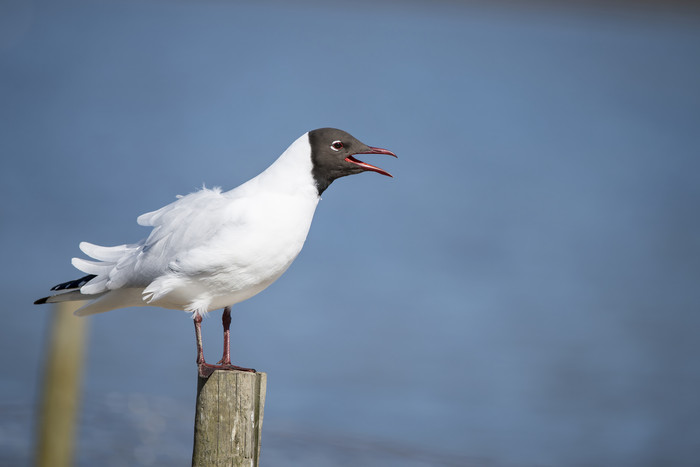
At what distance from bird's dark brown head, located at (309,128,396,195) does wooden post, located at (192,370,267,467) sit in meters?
1.16

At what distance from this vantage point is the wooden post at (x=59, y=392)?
5.21 meters

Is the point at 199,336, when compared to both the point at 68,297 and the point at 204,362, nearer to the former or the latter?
the point at 204,362

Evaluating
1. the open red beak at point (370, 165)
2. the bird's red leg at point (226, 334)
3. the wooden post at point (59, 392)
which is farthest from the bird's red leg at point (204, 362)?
the wooden post at point (59, 392)

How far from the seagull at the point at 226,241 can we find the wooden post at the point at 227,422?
0.15 meters

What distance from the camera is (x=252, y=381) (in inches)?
143

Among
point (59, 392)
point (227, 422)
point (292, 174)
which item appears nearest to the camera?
point (227, 422)

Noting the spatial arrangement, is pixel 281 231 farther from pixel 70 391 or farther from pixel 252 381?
pixel 70 391

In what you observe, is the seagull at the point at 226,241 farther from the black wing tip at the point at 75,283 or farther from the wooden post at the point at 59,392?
the wooden post at the point at 59,392

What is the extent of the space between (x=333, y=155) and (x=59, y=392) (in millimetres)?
2869

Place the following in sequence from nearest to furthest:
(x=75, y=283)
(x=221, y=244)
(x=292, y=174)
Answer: (x=221, y=244), (x=292, y=174), (x=75, y=283)

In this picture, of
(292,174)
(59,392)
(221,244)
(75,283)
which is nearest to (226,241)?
(221,244)

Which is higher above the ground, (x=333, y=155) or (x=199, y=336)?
(x=333, y=155)

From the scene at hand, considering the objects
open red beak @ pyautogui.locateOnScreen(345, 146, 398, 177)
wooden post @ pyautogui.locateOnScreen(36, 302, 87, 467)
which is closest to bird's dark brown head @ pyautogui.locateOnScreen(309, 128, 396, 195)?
open red beak @ pyautogui.locateOnScreen(345, 146, 398, 177)

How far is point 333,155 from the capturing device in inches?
159
